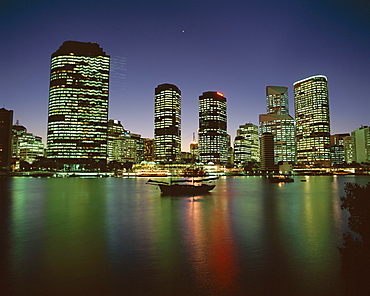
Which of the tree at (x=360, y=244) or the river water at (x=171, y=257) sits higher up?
the tree at (x=360, y=244)

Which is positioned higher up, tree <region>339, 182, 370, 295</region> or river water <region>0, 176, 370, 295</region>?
tree <region>339, 182, 370, 295</region>

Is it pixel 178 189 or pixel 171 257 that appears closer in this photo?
pixel 171 257

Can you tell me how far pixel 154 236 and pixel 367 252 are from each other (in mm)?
16546

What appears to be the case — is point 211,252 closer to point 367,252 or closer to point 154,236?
point 154,236

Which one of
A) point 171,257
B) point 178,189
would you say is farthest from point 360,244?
point 178,189

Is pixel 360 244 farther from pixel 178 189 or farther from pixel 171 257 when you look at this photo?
pixel 178 189

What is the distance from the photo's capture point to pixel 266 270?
15.9m

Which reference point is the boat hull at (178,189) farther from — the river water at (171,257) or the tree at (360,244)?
Result: the tree at (360,244)

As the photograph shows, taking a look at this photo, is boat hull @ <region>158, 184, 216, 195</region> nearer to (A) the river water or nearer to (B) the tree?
(A) the river water

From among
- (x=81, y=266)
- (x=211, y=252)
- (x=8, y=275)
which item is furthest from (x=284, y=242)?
(x=8, y=275)

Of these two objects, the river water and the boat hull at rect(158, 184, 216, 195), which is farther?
the boat hull at rect(158, 184, 216, 195)

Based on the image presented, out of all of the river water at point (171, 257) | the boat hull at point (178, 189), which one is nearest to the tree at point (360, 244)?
the river water at point (171, 257)

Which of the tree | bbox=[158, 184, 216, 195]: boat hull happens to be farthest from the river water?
bbox=[158, 184, 216, 195]: boat hull

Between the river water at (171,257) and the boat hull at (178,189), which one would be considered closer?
the river water at (171,257)
